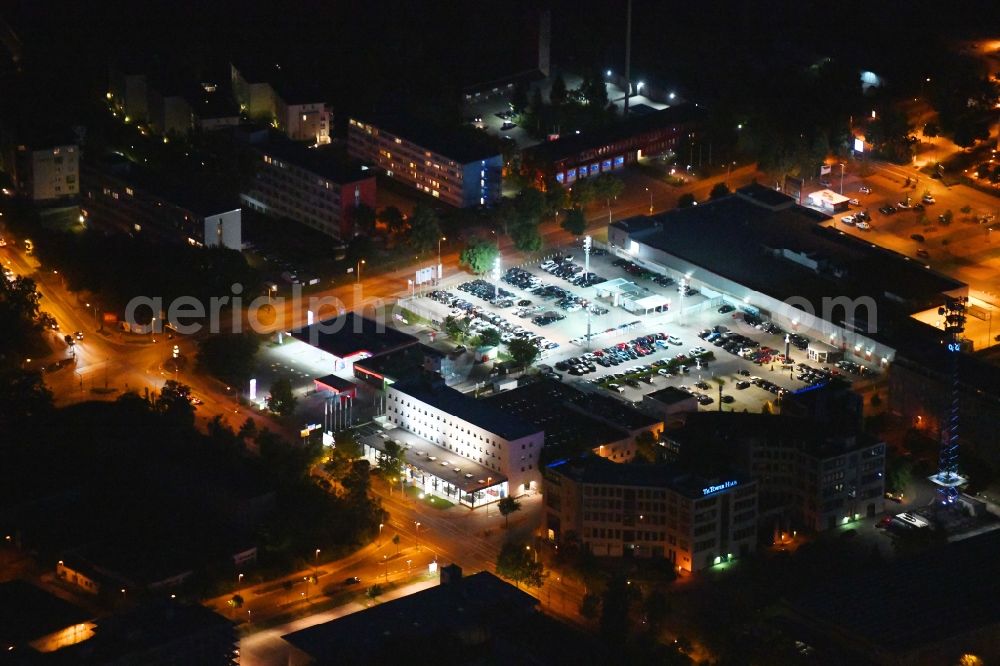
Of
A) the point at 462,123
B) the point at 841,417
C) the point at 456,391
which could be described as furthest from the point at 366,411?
the point at 462,123

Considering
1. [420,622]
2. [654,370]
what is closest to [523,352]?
[654,370]

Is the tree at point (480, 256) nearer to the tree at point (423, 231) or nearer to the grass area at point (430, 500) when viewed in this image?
the tree at point (423, 231)

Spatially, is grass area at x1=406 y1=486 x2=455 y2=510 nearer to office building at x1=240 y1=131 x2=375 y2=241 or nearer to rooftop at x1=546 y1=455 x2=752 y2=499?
rooftop at x1=546 y1=455 x2=752 y2=499

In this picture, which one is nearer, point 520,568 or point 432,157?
Result: point 520,568

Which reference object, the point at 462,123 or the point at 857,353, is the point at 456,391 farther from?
the point at 462,123

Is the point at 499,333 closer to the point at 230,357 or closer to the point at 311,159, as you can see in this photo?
the point at 230,357
